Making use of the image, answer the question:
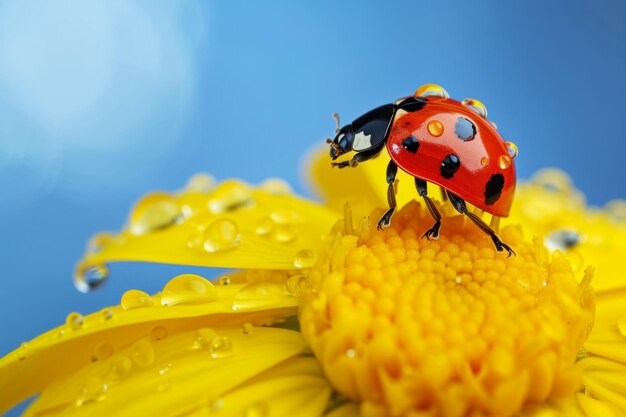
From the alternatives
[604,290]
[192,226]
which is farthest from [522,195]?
[192,226]

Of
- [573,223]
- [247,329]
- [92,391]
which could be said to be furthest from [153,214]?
[573,223]

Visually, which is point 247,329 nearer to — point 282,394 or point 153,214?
point 282,394

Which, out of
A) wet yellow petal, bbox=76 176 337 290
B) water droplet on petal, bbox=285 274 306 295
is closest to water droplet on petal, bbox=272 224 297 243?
wet yellow petal, bbox=76 176 337 290

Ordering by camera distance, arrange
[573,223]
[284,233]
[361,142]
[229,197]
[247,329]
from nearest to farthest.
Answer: [247,329], [361,142], [284,233], [229,197], [573,223]

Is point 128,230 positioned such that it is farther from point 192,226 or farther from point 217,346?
point 217,346

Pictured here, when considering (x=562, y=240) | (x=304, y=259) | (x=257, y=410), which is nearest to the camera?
(x=257, y=410)

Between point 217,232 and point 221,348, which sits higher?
point 217,232

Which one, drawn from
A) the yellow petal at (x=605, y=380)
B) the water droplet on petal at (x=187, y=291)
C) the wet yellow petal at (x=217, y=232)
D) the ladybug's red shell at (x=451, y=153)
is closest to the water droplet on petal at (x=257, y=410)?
the water droplet on petal at (x=187, y=291)

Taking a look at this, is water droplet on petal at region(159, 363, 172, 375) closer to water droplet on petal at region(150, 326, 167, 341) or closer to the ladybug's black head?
water droplet on petal at region(150, 326, 167, 341)
